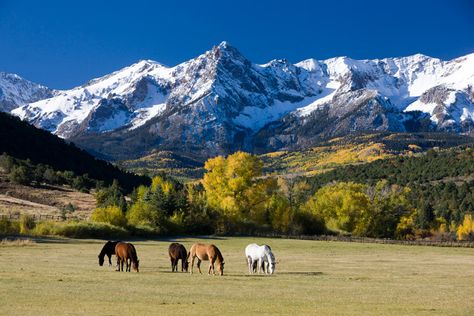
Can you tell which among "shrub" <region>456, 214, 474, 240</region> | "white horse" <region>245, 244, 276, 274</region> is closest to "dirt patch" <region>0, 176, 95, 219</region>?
"white horse" <region>245, 244, 276, 274</region>

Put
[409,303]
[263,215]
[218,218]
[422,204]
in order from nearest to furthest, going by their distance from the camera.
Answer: [409,303], [218,218], [263,215], [422,204]

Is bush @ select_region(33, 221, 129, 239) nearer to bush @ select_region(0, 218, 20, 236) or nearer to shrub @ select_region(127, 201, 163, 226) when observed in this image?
bush @ select_region(0, 218, 20, 236)

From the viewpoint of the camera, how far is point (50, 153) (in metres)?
174

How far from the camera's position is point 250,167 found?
330ft

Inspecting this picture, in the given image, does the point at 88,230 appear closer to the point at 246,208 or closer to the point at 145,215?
the point at 145,215

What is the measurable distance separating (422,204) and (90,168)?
308ft

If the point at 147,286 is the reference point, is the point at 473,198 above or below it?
above

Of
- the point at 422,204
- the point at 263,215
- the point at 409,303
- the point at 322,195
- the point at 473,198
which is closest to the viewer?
the point at 409,303

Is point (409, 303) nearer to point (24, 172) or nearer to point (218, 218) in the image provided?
point (218, 218)

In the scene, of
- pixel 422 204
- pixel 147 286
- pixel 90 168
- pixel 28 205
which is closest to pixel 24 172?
pixel 28 205

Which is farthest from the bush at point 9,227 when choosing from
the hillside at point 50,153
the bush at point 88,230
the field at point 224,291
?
the hillside at point 50,153

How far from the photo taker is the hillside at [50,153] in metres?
166

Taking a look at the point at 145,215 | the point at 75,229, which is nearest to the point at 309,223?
the point at 145,215

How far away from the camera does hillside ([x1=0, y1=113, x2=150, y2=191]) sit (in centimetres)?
16588
